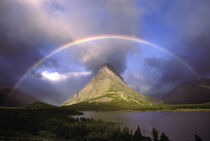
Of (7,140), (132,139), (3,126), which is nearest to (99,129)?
(132,139)

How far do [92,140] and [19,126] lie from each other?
94.6 metres

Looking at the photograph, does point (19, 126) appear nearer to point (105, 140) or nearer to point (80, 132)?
point (80, 132)

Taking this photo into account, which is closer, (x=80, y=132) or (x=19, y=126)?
(x=80, y=132)

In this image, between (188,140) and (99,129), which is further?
(99,129)

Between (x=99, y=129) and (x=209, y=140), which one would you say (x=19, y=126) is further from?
(x=209, y=140)

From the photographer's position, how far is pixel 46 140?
366ft

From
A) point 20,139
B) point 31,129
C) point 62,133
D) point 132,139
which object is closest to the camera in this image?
point 132,139

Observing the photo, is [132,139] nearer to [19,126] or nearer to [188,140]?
[188,140]

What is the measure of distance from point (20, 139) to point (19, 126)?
63087 mm

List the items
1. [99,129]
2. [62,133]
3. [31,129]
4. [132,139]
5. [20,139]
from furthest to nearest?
[31,129], [99,129], [62,133], [20,139], [132,139]

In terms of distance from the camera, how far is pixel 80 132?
146m

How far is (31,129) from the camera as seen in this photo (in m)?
164

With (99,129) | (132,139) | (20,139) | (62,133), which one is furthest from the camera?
(99,129)

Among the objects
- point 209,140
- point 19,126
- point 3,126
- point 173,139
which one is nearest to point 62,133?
point 19,126
